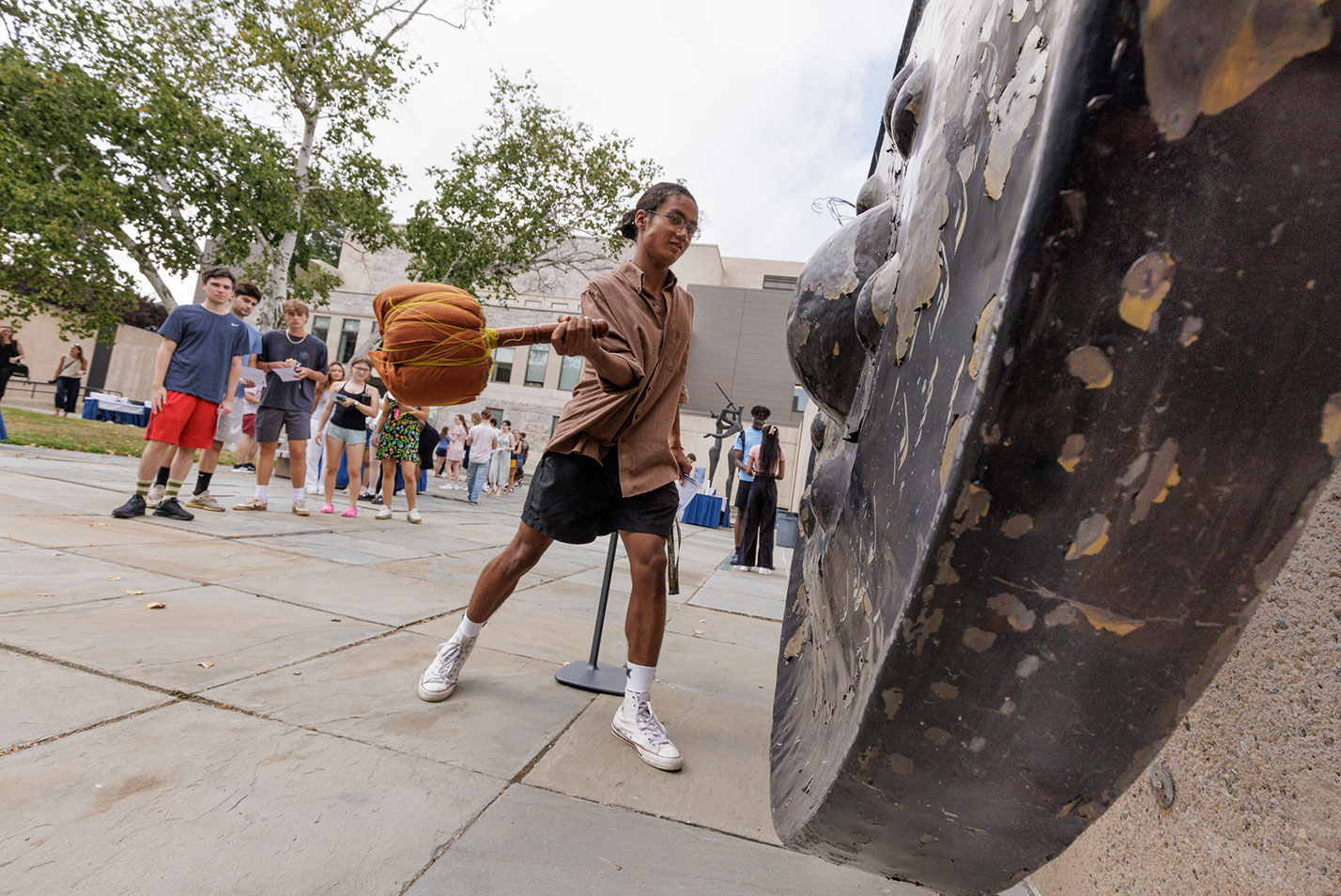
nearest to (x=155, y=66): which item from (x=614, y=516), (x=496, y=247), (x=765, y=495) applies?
(x=496, y=247)

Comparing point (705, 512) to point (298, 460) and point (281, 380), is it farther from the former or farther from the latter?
point (281, 380)

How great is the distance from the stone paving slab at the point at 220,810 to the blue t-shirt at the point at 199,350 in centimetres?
387

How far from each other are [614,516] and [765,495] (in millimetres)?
5035

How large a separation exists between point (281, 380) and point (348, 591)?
10.7 ft

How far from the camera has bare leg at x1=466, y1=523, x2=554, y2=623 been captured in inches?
86.2

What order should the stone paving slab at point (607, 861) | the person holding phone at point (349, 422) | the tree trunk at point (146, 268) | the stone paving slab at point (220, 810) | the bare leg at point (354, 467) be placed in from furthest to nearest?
the tree trunk at point (146, 268), the bare leg at point (354, 467), the person holding phone at point (349, 422), the stone paving slab at point (607, 861), the stone paving slab at point (220, 810)

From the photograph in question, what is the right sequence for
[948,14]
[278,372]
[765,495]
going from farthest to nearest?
[765,495] < [278,372] < [948,14]

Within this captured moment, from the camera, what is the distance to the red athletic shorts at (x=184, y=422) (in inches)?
186

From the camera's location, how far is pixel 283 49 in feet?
41.1

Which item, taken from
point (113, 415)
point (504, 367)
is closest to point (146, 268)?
point (113, 415)

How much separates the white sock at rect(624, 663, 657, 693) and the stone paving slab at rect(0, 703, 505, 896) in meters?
0.52

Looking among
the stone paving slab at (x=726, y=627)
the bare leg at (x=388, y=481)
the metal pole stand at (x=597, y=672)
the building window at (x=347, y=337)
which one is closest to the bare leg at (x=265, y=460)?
the bare leg at (x=388, y=481)

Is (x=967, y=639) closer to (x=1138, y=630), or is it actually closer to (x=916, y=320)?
(x=1138, y=630)

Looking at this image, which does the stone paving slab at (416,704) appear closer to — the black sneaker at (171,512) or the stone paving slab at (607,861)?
the stone paving slab at (607,861)
